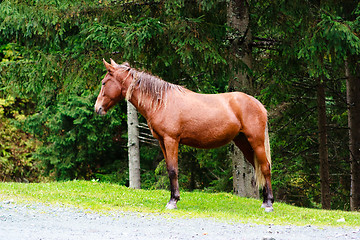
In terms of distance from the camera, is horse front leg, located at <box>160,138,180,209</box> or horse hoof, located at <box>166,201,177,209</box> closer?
horse hoof, located at <box>166,201,177,209</box>

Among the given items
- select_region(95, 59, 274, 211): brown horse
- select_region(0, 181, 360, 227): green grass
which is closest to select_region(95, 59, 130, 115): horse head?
select_region(95, 59, 274, 211): brown horse

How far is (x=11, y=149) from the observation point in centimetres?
2383

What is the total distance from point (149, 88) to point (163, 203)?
2.28 meters

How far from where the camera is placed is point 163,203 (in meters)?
9.75

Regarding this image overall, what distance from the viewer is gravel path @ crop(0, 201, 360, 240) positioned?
627cm

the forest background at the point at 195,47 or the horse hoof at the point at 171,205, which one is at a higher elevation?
the forest background at the point at 195,47

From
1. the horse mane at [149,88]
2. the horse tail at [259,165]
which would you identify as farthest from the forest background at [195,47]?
the horse tail at [259,165]

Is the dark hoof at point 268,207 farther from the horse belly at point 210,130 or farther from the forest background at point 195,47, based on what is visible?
the forest background at point 195,47

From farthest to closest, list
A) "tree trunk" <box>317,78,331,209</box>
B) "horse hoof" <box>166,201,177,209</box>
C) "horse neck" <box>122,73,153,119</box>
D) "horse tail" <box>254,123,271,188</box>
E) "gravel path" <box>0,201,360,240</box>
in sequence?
"tree trunk" <box>317,78,331,209</box> → "horse tail" <box>254,123,271,188</box> → "horse neck" <box>122,73,153,119</box> → "horse hoof" <box>166,201,177,209</box> → "gravel path" <box>0,201,360,240</box>

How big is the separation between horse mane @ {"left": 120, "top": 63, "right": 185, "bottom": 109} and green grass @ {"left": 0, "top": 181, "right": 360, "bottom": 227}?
77.3 inches

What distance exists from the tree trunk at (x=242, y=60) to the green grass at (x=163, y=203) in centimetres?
73

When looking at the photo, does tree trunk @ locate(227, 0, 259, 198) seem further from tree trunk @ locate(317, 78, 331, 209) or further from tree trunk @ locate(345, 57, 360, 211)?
tree trunk @ locate(345, 57, 360, 211)

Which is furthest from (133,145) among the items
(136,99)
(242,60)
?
(136,99)

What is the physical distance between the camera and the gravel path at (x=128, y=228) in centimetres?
627
